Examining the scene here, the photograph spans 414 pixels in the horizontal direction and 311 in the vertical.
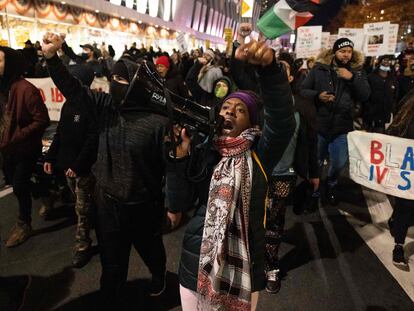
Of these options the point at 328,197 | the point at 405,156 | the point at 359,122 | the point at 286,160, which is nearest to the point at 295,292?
the point at 286,160

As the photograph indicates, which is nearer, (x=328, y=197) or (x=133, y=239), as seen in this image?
(x=133, y=239)

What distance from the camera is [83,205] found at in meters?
3.89

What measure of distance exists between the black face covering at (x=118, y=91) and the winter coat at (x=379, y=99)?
24.0 feet

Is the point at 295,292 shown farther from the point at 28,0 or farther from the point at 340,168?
the point at 28,0

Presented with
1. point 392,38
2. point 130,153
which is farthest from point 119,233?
point 392,38

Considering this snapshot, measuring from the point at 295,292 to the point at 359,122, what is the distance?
25.8 feet

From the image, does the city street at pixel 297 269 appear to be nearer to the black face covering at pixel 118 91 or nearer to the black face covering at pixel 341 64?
the black face covering at pixel 118 91

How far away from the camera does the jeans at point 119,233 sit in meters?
2.69

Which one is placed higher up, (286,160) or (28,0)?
(28,0)

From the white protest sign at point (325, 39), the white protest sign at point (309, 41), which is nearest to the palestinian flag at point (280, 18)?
the white protest sign at point (309, 41)

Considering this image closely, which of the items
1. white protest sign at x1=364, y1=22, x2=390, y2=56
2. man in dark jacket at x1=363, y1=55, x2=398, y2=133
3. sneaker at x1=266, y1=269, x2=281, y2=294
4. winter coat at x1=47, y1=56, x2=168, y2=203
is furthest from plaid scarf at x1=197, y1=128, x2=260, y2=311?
white protest sign at x1=364, y1=22, x2=390, y2=56

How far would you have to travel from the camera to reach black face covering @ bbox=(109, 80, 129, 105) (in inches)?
100

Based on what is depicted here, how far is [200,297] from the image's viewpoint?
208 cm

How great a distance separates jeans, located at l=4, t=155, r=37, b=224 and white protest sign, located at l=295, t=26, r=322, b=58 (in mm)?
8284
